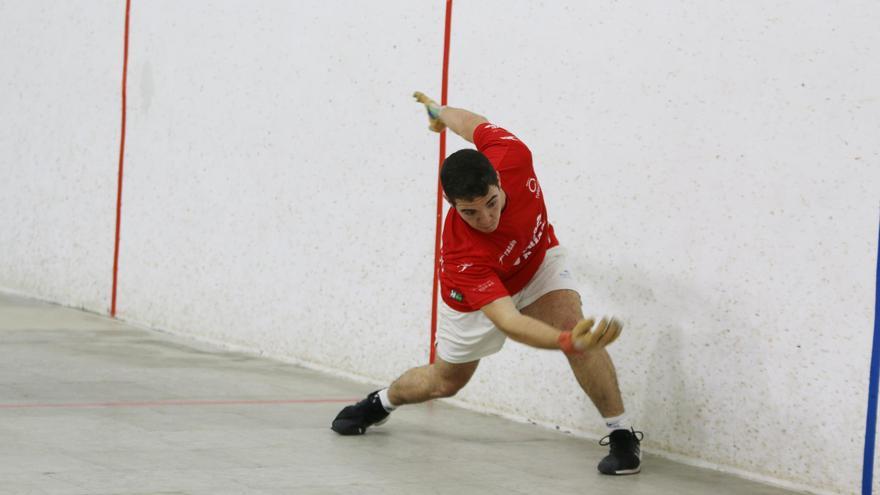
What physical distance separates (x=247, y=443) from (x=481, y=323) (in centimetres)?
82

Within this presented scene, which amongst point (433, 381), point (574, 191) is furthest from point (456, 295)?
point (574, 191)

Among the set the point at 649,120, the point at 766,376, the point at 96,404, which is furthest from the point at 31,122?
the point at 766,376

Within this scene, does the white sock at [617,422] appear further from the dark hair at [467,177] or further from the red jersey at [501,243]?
the dark hair at [467,177]

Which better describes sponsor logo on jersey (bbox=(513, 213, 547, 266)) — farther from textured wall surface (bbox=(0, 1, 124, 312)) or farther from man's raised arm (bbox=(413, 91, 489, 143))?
textured wall surface (bbox=(0, 1, 124, 312))

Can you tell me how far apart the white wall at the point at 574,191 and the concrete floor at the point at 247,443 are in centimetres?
25

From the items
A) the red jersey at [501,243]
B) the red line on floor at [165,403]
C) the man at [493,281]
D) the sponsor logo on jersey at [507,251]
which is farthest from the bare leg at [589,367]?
the red line on floor at [165,403]

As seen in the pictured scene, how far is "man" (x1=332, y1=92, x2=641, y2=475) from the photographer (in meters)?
3.72

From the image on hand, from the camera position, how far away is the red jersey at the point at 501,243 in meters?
3.87

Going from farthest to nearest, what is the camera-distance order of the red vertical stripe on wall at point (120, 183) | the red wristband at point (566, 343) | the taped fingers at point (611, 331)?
the red vertical stripe on wall at point (120, 183) < the red wristband at point (566, 343) < the taped fingers at point (611, 331)

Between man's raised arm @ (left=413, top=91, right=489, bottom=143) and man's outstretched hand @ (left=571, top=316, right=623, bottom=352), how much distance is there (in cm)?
127

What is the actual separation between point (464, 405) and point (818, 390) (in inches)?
65.1

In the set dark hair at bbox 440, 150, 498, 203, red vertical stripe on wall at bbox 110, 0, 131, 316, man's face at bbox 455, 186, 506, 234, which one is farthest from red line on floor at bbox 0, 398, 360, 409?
red vertical stripe on wall at bbox 110, 0, 131, 316

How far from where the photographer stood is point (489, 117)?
5.02 meters

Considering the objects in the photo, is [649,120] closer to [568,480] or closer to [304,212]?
[568,480]
